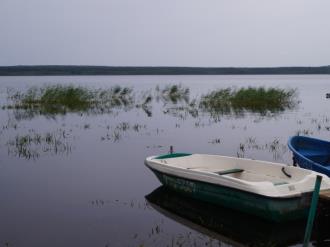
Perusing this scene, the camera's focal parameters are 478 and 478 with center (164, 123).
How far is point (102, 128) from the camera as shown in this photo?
784 inches

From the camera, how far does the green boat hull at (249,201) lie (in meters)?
7.25

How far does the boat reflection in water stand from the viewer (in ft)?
23.8

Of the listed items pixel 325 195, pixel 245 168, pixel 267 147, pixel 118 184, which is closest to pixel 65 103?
pixel 267 147

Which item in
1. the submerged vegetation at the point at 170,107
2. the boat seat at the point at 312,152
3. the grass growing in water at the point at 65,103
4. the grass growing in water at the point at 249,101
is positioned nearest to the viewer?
the boat seat at the point at 312,152

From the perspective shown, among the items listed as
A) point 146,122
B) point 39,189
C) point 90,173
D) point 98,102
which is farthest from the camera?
point 98,102

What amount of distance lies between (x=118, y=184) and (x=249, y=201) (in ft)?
12.5

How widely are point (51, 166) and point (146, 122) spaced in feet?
33.0

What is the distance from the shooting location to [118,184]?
34.9 ft

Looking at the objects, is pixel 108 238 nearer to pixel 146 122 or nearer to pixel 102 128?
pixel 102 128

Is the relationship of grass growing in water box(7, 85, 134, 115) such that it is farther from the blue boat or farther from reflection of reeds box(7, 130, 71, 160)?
the blue boat

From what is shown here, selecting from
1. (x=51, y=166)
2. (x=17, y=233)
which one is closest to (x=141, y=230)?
(x=17, y=233)

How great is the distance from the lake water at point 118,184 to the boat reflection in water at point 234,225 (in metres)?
0.02

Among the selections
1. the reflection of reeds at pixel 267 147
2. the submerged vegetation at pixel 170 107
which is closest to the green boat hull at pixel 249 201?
the reflection of reeds at pixel 267 147

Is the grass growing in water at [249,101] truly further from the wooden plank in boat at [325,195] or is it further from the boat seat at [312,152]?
the wooden plank in boat at [325,195]
